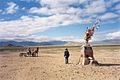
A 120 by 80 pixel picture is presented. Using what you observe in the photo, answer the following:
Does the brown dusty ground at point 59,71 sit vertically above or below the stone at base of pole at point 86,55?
below

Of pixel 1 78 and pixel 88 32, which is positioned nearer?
pixel 1 78

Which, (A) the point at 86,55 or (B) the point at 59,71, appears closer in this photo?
(B) the point at 59,71

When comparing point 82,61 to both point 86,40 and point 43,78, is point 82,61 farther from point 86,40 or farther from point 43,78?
point 43,78

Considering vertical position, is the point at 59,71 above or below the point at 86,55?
below

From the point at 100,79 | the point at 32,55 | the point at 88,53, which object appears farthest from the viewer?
the point at 32,55

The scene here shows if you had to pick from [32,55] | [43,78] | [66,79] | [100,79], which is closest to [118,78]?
[100,79]

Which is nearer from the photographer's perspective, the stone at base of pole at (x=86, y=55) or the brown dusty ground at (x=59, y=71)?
the brown dusty ground at (x=59, y=71)

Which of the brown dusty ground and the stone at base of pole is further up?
the stone at base of pole

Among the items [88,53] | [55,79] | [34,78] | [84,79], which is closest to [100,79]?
[84,79]

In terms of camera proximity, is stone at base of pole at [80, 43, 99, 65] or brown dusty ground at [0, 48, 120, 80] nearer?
brown dusty ground at [0, 48, 120, 80]

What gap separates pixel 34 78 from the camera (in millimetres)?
22172

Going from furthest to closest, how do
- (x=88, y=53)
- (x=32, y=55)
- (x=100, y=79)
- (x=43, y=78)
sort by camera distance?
(x=32, y=55) < (x=88, y=53) < (x=43, y=78) < (x=100, y=79)

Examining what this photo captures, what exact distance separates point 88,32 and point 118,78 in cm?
1279

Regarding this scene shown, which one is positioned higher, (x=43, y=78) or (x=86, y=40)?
(x=86, y=40)
